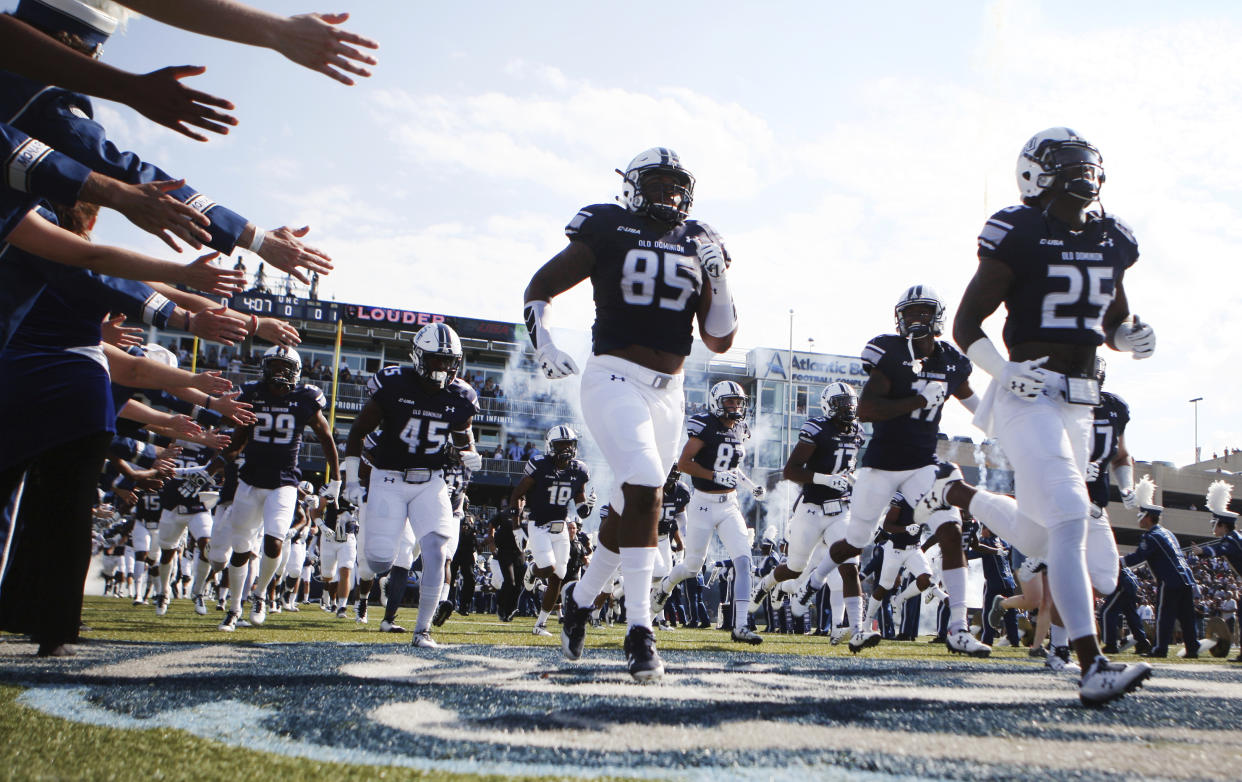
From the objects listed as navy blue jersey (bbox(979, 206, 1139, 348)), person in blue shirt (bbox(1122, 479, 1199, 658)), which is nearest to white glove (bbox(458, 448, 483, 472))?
navy blue jersey (bbox(979, 206, 1139, 348))

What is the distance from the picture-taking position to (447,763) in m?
2.26

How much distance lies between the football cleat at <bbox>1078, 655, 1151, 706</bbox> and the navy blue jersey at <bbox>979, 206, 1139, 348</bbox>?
4.99ft

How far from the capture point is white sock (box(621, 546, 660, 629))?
452cm

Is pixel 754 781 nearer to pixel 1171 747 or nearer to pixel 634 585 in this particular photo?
pixel 1171 747

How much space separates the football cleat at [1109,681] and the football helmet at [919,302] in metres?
4.42

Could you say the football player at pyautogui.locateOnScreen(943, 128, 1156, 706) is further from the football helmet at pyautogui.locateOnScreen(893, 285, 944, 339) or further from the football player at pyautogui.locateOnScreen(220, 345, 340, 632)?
the football player at pyautogui.locateOnScreen(220, 345, 340, 632)

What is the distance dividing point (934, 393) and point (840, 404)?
2.09 meters

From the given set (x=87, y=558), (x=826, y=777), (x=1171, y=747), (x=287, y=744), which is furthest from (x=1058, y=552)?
(x=87, y=558)

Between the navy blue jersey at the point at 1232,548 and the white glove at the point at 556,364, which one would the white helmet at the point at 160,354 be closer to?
the white glove at the point at 556,364

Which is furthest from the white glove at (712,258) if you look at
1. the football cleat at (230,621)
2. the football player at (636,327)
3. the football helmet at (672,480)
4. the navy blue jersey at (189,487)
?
the navy blue jersey at (189,487)

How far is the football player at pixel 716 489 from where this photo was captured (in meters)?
10.1

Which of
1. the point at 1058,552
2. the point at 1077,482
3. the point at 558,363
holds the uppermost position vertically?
the point at 558,363

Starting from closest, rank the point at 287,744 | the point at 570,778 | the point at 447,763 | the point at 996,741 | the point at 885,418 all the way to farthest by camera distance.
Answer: the point at 570,778
the point at 447,763
the point at 287,744
the point at 996,741
the point at 885,418

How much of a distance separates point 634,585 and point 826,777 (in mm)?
2484
